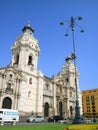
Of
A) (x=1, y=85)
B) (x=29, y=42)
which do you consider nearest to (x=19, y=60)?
(x=29, y=42)

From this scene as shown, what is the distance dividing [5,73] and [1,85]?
3258mm

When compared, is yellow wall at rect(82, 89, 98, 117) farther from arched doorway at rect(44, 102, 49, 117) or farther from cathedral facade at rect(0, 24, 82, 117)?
arched doorway at rect(44, 102, 49, 117)

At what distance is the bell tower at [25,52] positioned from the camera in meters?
46.9

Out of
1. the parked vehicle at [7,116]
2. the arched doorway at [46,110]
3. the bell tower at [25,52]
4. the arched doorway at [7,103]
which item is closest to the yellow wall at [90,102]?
the arched doorway at [46,110]

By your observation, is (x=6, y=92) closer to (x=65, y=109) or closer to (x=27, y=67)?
(x=27, y=67)

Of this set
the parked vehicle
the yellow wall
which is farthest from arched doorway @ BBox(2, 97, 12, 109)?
the yellow wall

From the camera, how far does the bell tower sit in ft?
154

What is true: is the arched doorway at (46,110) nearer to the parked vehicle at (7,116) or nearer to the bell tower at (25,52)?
the bell tower at (25,52)

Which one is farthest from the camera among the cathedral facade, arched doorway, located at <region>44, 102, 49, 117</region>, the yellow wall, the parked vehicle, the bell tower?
the yellow wall

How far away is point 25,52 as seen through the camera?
4809 centimetres

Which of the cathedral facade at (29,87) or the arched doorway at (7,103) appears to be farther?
the cathedral facade at (29,87)

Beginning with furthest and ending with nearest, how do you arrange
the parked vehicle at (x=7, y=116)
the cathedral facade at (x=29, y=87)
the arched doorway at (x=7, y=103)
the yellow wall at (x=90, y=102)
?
the yellow wall at (x=90, y=102), the cathedral facade at (x=29, y=87), the arched doorway at (x=7, y=103), the parked vehicle at (x=7, y=116)

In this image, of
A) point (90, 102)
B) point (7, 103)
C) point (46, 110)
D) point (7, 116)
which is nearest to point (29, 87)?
point (7, 103)

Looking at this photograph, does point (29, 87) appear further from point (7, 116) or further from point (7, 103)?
point (7, 116)
